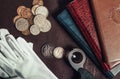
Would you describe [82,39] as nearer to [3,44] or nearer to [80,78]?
[80,78]

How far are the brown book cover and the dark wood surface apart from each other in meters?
0.08

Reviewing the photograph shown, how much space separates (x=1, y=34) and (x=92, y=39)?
0.25m

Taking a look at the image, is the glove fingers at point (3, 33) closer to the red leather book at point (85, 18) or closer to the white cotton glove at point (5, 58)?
the white cotton glove at point (5, 58)

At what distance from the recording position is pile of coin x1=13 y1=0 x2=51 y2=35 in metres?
0.93

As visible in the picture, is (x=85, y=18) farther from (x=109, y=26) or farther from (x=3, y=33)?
(x=3, y=33)

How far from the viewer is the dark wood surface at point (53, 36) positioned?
0.93 meters

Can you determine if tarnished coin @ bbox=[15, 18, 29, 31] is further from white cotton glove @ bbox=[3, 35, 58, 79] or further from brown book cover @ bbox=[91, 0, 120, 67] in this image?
brown book cover @ bbox=[91, 0, 120, 67]

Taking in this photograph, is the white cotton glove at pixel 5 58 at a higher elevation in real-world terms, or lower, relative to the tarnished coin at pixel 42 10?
lower

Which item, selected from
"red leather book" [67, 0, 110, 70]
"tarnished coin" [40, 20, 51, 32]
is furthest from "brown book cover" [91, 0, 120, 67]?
"tarnished coin" [40, 20, 51, 32]

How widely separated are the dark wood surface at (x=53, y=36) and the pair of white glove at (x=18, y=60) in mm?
20

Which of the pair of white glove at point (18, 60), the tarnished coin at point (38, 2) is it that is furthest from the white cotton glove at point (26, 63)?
the tarnished coin at point (38, 2)

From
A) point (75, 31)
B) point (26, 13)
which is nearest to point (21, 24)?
point (26, 13)

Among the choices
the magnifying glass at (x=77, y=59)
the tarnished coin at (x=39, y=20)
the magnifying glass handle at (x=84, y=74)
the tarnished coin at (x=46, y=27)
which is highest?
the tarnished coin at (x=39, y=20)

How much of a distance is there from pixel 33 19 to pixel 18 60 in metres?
0.12
